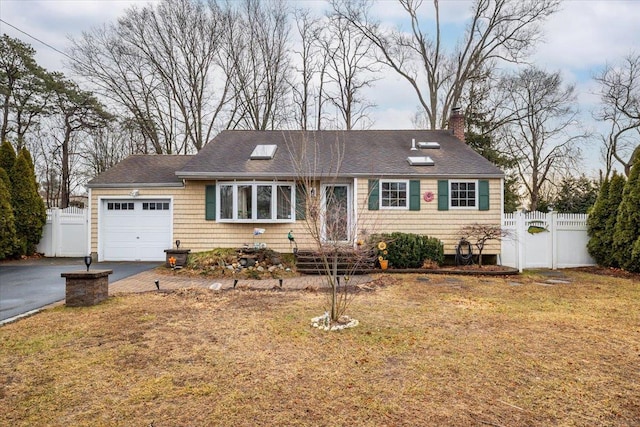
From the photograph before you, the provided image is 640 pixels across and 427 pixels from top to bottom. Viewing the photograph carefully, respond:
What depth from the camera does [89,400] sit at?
9.93 ft

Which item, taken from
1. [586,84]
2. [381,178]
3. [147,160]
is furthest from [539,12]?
[147,160]

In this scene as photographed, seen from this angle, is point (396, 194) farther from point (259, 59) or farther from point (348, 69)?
point (259, 59)

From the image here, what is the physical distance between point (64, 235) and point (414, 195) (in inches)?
489

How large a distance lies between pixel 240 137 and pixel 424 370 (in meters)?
12.3

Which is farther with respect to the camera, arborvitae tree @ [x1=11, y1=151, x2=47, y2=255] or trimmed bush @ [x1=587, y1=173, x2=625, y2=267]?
arborvitae tree @ [x1=11, y1=151, x2=47, y2=255]

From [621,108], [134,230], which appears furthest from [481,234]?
[621,108]

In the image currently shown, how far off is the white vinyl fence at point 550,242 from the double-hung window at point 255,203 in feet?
22.9

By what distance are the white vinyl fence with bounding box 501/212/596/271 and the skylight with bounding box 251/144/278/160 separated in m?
7.81

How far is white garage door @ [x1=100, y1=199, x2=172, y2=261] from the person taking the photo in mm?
12273

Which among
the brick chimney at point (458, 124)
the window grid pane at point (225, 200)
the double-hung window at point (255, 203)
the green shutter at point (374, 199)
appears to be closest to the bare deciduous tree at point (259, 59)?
the brick chimney at point (458, 124)

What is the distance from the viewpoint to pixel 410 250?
424 inches

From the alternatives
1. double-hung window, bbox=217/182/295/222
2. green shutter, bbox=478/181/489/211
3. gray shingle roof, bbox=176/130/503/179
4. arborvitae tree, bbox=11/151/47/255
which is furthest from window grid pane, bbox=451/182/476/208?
arborvitae tree, bbox=11/151/47/255

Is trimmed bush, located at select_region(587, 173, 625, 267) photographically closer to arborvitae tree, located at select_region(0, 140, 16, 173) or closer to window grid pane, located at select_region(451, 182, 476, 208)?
window grid pane, located at select_region(451, 182, 476, 208)

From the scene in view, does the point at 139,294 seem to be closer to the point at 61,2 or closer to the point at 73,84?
the point at 61,2
